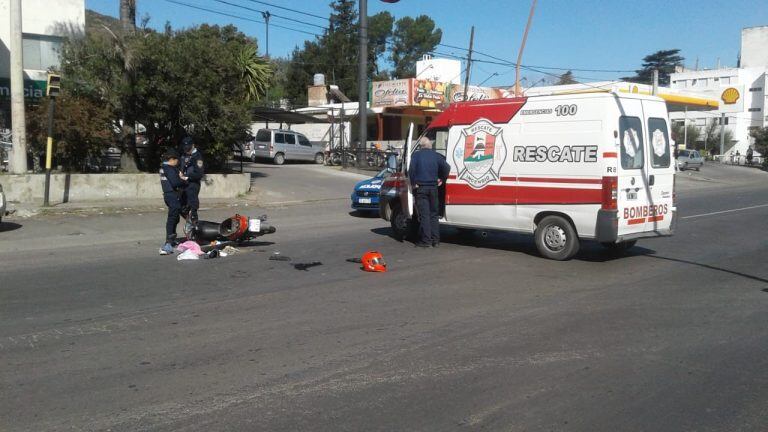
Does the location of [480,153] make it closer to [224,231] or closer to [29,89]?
[224,231]

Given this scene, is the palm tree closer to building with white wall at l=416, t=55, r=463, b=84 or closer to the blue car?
the blue car

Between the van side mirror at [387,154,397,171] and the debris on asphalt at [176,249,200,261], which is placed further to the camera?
the van side mirror at [387,154,397,171]

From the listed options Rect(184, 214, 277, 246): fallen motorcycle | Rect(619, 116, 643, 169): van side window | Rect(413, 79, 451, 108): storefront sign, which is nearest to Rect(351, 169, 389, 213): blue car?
Rect(184, 214, 277, 246): fallen motorcycle

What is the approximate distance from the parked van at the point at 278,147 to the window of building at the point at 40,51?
9430mm

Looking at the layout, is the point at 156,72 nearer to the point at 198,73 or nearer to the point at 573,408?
the point at 198,73

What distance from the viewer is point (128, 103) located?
18422 millimetres

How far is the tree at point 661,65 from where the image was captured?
103 metres

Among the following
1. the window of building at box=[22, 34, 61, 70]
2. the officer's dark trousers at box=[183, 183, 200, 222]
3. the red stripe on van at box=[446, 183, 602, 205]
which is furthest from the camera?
the window of building at box=[22, 34, 61, 70]

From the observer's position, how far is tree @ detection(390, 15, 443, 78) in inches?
3219

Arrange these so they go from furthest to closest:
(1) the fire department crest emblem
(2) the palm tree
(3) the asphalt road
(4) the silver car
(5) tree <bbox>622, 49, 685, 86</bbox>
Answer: (5) tree <bbox>622, 49, 685, 86</bbox> < (4) the silver car < (2) the palm tree < (1) the fire department crest emblem < (3) the asphalt road

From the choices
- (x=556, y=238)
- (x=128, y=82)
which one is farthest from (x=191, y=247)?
(x=128, y=82)

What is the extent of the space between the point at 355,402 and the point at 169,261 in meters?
6.14

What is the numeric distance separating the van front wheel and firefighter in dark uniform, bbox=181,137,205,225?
18.0 ft

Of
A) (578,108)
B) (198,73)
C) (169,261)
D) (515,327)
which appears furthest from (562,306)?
(198,73)
